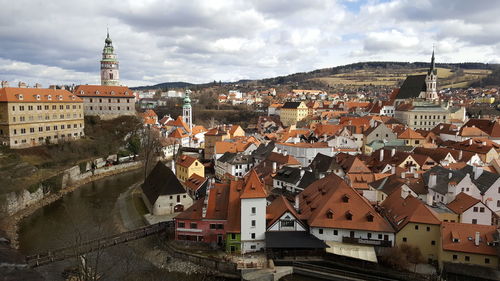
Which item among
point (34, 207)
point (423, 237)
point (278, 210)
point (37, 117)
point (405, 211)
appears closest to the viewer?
point (423, 237)

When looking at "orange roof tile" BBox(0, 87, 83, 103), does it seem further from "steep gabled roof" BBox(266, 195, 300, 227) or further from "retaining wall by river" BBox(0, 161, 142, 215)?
"steep gabled roof" BBox(266, 195, 300, 227)

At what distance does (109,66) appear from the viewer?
88.1 metres

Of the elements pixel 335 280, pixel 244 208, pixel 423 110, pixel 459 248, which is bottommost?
pixel 335 280

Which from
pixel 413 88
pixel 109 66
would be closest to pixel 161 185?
pixel 109 66

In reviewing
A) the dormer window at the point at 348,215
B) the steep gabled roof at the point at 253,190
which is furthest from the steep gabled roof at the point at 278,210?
the dormer window at the point at 348,215

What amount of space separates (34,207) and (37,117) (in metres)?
19.3

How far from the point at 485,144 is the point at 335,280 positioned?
32.3 meters

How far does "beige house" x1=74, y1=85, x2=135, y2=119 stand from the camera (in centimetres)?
6481

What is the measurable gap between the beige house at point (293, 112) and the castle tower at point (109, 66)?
41876 mm

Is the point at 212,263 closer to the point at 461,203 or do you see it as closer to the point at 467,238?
the point at 467,238

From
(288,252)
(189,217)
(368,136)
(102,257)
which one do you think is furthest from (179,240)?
(368,136)

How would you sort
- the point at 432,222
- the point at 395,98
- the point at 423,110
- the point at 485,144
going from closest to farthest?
the point at 432,222 < the point at 485,144 < the point at 423,110 < the point at 395,98

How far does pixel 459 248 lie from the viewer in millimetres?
20969

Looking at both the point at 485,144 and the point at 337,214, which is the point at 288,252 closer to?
A: the point at 337,214
